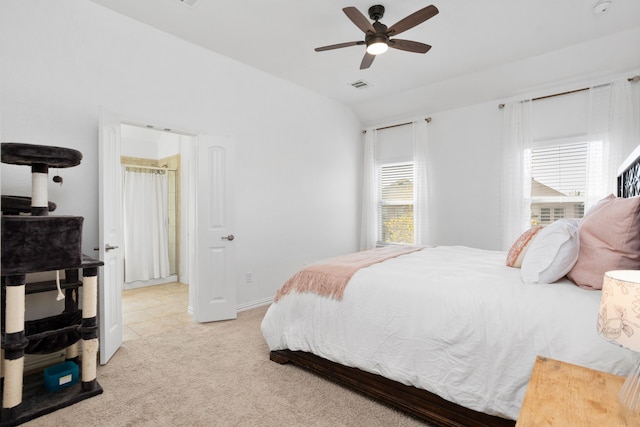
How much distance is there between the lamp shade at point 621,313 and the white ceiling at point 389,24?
2667 mm

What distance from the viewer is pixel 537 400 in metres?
1.00

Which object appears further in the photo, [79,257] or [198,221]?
[198,221]

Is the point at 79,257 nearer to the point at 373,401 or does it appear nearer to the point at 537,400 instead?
the point at 373,401

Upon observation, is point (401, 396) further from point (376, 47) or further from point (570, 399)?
point (376, 47)

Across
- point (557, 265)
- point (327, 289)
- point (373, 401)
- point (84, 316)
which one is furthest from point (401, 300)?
point (84, 316)

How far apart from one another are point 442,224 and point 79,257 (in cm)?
431

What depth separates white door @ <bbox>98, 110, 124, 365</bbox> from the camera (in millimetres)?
2564

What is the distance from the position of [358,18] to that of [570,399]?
2.57 m

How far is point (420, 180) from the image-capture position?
498 centimetres

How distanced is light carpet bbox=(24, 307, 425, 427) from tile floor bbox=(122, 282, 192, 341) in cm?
42

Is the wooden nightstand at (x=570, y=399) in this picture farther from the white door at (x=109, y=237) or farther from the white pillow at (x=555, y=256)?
the white door at (x=109, y=237)

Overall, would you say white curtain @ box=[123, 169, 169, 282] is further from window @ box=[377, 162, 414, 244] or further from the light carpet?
window @ box=[377, 162, 414, 244]

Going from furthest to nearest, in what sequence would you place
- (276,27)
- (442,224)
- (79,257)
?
(442,224) → (276,27) → (79,257)

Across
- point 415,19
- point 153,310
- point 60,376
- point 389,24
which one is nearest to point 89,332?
point 60,376
